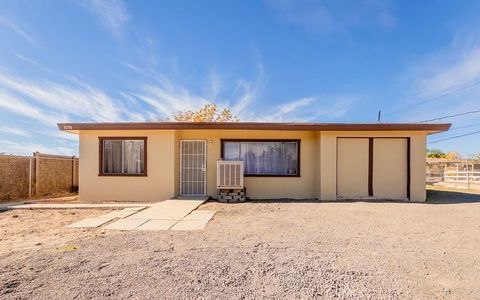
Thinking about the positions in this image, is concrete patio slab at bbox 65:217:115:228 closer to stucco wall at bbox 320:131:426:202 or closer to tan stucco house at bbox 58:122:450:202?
tan stucco house at bbox 58:122:450:202

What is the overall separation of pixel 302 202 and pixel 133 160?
5916 mm

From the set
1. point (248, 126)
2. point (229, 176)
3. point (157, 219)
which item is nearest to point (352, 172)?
point (248, 126)

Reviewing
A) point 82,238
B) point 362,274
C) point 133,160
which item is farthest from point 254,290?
point 133,160

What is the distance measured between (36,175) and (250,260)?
11273 millimetres

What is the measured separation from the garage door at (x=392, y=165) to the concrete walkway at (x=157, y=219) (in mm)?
6116

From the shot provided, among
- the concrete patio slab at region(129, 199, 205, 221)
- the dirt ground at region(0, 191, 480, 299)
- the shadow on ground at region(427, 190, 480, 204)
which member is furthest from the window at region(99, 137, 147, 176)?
the shadow on ground at region(427, 190, 480, 204)

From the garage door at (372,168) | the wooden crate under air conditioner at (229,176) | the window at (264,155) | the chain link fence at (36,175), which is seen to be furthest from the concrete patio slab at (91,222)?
the garage door at (372,168)

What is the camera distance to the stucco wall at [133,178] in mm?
9484

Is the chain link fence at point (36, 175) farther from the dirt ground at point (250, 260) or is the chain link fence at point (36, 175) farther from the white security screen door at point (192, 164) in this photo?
the white security screen door at point (192, 164)

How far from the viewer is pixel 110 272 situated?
318cm

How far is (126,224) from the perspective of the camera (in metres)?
5.71

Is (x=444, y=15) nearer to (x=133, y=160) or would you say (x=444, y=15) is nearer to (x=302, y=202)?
(x=302, y=202)

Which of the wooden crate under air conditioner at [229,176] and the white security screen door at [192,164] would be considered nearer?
the wooden crate under air conditioner at [229,176]

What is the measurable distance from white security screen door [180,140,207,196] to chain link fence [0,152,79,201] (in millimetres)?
6164
